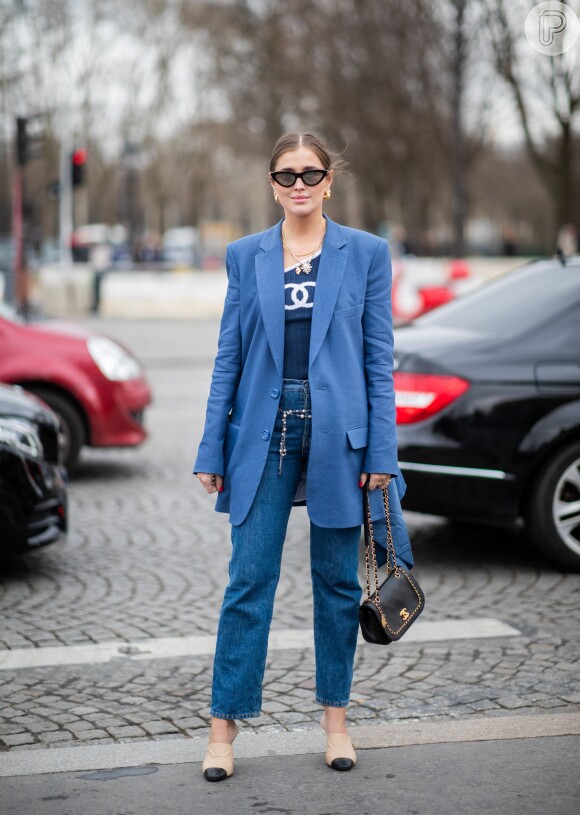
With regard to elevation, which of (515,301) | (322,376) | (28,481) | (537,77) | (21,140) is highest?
(537,77)

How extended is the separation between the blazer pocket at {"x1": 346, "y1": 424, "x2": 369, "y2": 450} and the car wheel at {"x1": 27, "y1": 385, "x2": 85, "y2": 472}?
4896 mm

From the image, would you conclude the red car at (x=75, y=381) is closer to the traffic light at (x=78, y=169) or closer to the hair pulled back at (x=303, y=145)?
the hair pulled back at (x=303, y=145)

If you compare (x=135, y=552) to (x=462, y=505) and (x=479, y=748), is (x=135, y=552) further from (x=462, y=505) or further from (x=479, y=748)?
(x=479, y=748)

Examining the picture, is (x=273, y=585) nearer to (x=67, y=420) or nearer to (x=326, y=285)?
(x=326, y=285)

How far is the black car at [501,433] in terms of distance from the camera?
555cm

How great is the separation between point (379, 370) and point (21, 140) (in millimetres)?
16812

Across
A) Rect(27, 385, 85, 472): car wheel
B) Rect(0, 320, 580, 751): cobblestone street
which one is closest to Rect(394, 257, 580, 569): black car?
Rect(0, 320, 580, 751): cobblestone street

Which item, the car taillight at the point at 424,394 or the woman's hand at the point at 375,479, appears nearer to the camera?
the woman's hand at the point at 375,479

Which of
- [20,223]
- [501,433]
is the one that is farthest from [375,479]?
[20,223]

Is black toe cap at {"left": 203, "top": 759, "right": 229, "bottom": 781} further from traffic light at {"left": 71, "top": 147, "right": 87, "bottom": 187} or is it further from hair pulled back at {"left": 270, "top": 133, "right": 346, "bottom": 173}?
traffic light at {"left": 71, "top": 147, "right": 87, "bottom": 187}

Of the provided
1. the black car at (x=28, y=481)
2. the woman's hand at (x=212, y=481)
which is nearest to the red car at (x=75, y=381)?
the black car at (x=28, y=481)

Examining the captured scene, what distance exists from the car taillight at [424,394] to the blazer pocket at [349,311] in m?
2.34

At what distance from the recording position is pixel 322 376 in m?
3.24

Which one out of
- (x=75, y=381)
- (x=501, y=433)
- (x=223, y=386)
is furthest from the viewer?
(x=75, y=381)
